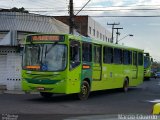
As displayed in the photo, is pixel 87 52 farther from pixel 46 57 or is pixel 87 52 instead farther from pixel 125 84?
pixel 125 84

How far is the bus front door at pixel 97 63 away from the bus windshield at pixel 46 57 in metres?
3.10

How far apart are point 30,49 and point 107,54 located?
5326 mm

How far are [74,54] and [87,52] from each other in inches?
63.7

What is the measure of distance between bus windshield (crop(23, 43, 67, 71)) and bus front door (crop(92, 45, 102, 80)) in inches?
122

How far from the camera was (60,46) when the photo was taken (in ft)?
65.1

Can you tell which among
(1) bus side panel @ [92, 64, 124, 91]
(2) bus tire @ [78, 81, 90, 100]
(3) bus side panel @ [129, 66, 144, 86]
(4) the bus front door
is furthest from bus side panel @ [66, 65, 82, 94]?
(3) bus side panel @ [129, 66, 144, 86]

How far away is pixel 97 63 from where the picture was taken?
2284 cm

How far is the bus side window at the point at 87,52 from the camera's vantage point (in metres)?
21.2

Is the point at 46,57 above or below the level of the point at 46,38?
below

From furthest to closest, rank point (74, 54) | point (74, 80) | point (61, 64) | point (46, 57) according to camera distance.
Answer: point (74, 80) → point (74, 54) → point (46, 57) → point (61, 64)

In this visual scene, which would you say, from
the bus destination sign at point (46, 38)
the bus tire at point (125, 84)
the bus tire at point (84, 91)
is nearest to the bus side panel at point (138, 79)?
the bus tire at point (125, 84)

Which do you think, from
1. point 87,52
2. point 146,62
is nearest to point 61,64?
point 87,52

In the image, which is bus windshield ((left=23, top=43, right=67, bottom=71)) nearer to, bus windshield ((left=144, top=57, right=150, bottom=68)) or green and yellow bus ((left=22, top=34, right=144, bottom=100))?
green and yellow bus ((left=22, top=34, right=144, bottom=100))

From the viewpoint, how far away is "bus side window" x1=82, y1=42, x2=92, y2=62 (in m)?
21.2
